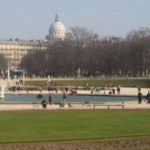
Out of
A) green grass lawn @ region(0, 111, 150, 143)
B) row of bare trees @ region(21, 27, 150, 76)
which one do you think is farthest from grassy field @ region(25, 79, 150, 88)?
green grass lawn @ region(0, 111, 150, 143)

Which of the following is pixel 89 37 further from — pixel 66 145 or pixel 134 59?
pixel 66 145

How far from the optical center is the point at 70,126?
1102 inches

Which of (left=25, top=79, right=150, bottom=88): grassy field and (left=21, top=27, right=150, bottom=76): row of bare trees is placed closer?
(left=25, top=79, right=150, bottom=88): grassy field

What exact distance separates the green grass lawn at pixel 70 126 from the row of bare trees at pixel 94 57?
9112 centimetres

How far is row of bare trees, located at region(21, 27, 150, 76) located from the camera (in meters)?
126

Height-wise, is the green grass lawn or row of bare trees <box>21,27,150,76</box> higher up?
row of bare trees <box>21,27,150,76</box>

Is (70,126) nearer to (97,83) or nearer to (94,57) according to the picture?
(97,83)

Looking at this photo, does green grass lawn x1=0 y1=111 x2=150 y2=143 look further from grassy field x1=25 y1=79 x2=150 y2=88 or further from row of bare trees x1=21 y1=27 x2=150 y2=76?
row of bare trees x1=21 y1=27 x2=150 y2=76

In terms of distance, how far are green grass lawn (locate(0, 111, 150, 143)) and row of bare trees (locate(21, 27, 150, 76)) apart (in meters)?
91.1

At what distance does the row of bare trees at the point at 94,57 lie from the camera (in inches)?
4975

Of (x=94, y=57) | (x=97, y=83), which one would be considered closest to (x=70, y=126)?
(x=97, y=83)

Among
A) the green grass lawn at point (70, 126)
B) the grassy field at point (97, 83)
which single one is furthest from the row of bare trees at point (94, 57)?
the green grass lawn at point (70, 126)

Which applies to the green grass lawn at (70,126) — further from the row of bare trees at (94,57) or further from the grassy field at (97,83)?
the row of bare trees at (94,57)

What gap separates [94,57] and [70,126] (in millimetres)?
105806
